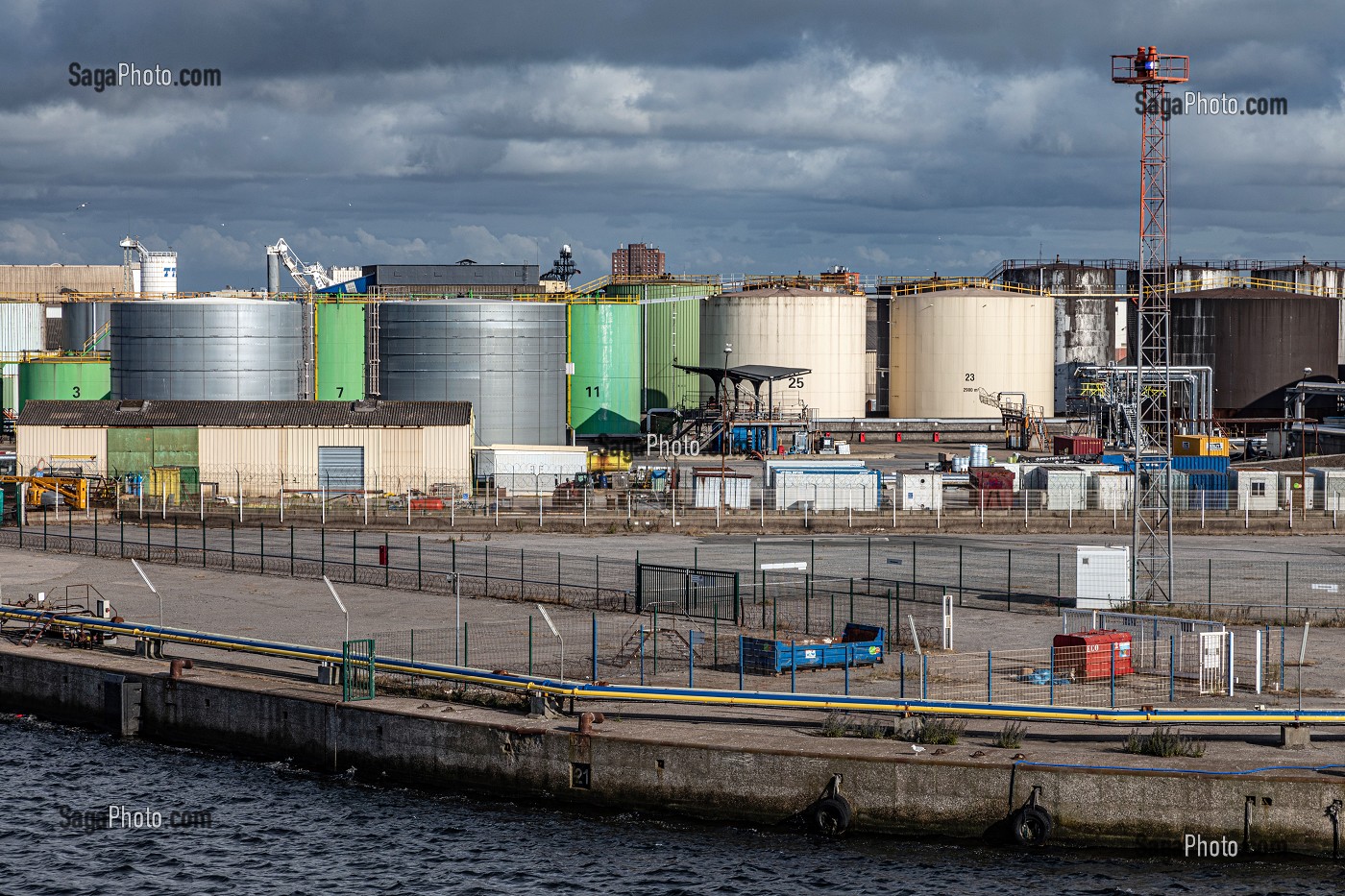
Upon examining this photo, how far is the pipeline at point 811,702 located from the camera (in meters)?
30.9

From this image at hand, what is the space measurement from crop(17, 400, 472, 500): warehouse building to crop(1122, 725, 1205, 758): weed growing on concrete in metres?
46.3

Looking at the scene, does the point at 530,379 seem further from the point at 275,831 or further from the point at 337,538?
the point at 275,831

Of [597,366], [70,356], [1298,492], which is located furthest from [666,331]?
[1298,492]

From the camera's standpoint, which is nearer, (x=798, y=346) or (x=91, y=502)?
(x=91, y=502)

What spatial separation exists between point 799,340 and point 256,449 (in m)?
49.5

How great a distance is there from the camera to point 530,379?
91.7 m

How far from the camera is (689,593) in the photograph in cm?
4506

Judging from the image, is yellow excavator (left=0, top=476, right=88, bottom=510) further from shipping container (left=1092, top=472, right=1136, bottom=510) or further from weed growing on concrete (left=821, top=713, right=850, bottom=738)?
weed growing on concrete (left=821, top=713, right=850, bottom=738)

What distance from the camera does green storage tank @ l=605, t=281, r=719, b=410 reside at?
116m

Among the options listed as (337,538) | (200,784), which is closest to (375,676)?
(200,784)

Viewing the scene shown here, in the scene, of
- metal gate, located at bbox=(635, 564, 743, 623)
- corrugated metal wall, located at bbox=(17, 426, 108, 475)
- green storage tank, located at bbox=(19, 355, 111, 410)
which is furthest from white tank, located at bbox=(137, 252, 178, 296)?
metal gate, located at bbox=(635, 564, 743, 623)

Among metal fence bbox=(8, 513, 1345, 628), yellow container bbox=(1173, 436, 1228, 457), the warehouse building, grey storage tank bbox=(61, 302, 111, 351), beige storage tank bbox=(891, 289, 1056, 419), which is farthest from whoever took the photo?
grey storage tank bbox=(61, 302, 111, 351)

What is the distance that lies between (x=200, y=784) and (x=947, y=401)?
287ft

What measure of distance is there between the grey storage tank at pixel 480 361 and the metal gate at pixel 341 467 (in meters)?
17.0
